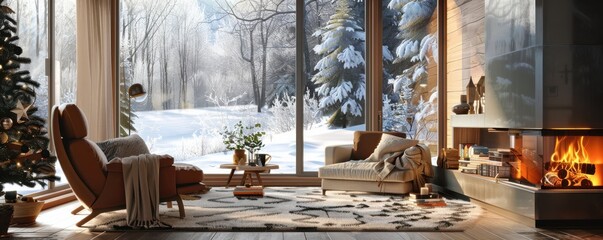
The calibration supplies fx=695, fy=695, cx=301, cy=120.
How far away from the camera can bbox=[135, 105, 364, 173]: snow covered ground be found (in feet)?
30.3

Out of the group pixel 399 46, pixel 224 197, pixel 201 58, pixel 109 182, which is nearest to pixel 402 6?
pixel 399 46

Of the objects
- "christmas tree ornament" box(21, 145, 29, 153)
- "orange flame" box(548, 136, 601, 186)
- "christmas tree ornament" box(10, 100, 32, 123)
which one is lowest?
"orange flame" box(548, 136, 601, 186)

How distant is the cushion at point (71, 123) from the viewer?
5.46 meters

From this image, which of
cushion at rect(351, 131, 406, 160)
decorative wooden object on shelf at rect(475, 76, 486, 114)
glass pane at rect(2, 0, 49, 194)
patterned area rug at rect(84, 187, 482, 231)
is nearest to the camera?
patterned area rug at rect(84, 187, 482, 231)

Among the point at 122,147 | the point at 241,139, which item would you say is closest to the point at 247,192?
the point at 122,147

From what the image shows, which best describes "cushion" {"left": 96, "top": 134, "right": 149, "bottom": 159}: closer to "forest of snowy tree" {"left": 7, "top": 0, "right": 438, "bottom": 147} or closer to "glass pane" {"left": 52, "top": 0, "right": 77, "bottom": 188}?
"glass pane" {"left": 52, "top": 0, "right": 77, "bottom": 188}

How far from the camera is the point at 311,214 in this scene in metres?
6.02

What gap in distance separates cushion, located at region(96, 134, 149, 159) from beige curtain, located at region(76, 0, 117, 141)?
1.63 meters

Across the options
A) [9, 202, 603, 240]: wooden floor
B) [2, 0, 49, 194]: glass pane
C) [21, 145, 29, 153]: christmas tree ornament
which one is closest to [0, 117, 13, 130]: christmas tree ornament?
[21, 145, 29, 153]: christmas tree ornament

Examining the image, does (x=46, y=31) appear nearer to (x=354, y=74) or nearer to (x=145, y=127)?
(x=145, y=127)

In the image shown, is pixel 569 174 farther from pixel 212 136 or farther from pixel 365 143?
pixel 212 136

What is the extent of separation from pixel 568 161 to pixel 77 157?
12.7 feet

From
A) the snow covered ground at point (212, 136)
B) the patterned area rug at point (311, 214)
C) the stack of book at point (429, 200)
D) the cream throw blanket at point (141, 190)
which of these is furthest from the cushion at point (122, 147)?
the stack of book at point (429, 200)

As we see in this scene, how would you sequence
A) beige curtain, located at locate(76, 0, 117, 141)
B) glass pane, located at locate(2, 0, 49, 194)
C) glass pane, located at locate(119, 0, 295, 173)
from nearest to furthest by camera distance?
glass pane, located at locate(2, 0, 49, 194), beige curtain, located at locate(76, 0, 117, 141), glass pane, located at locate(119, 0, 295, 173)
